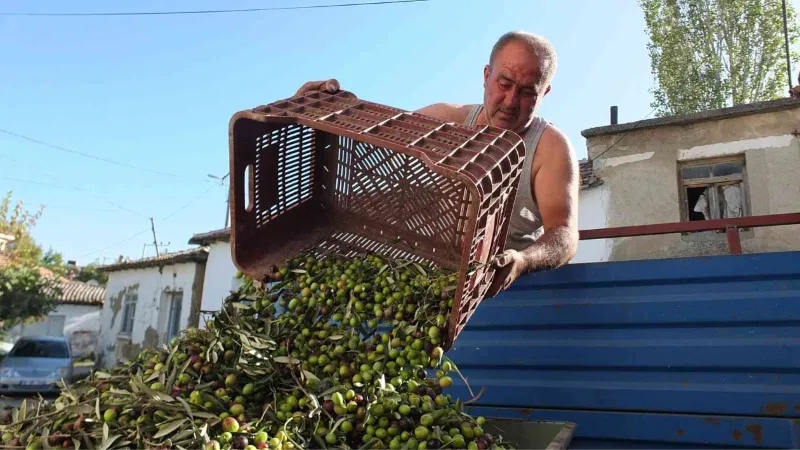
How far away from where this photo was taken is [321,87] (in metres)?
2.83

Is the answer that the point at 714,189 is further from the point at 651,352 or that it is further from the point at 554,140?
the point at 651,352

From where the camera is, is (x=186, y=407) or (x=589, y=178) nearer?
(x=186, y=407)

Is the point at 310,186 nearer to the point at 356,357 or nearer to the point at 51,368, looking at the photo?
the point at 356,357

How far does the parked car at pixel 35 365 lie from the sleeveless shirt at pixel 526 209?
14355 mm

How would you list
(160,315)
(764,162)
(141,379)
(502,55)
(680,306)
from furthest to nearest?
(160,315) → (764,162) → (502,55) → (680,306) → (141,379)

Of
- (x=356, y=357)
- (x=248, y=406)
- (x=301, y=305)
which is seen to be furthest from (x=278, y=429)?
(x=301, y=305)

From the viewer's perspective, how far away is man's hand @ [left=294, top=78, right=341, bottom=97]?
9.13ft

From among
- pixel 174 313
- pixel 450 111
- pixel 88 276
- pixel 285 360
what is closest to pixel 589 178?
pixel 450 111

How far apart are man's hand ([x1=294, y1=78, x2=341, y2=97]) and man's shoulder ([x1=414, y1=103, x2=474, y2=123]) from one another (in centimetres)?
114

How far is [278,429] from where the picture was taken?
1944 mm

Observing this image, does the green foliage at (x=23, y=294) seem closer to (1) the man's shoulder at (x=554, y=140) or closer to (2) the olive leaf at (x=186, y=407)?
(2) the olive leaf at (x=186, y=407)

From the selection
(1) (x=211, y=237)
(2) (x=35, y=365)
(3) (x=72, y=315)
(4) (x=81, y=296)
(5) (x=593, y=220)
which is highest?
(5) (x=593, y=220)

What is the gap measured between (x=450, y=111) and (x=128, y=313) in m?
21.3

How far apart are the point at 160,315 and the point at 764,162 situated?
1856 cm
